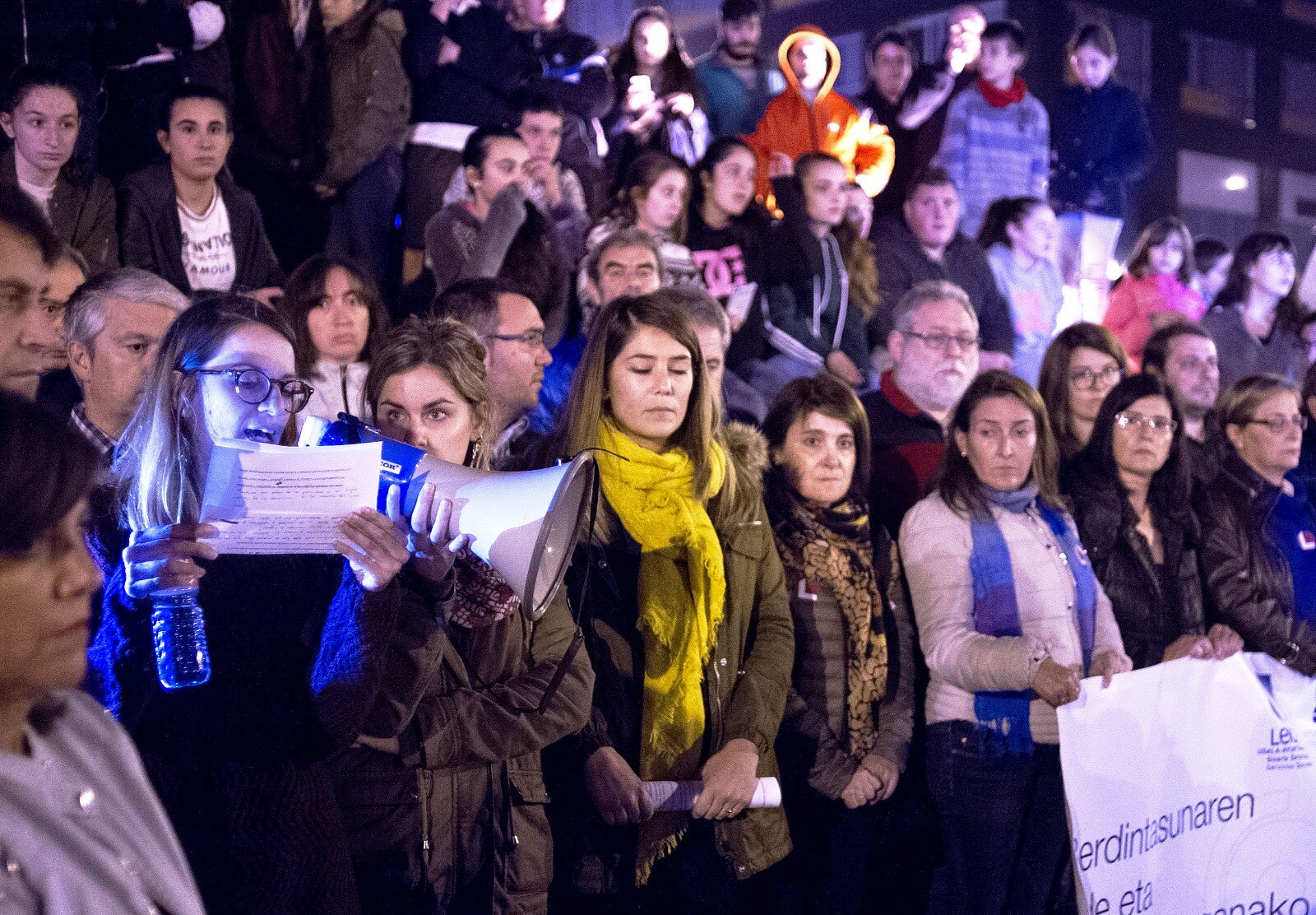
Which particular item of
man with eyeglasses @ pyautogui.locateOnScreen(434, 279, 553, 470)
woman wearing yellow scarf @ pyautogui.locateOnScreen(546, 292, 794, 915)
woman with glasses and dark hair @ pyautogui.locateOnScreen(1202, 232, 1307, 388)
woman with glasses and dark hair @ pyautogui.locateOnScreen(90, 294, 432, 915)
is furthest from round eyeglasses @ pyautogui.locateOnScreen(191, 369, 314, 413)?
woman with glasses and dark hair @ pyautogui.locateOnScreen(1202, 232, 1307, 388)

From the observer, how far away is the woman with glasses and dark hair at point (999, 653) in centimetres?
384

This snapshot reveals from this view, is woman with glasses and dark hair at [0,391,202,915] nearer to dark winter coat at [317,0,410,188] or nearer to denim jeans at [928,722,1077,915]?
denim jeans at [928,722,1077,915]

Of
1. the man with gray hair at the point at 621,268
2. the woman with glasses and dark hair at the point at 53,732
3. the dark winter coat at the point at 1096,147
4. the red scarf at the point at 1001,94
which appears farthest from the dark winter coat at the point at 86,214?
the dark winter coat at the point at 1096,147

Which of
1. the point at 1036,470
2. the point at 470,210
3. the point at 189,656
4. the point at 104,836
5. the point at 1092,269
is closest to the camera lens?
the point at 104,836

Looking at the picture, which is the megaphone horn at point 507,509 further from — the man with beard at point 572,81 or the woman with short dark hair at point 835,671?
the man with beard at point 572,81

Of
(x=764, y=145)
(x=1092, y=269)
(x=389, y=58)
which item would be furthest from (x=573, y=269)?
(x=1092, y=269)

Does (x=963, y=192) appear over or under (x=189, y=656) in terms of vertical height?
over

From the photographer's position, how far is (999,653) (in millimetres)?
3770

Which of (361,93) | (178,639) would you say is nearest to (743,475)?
(178,639)

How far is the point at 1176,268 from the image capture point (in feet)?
25.1

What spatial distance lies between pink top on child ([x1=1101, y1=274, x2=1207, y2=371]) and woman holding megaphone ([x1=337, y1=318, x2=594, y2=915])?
5264mm

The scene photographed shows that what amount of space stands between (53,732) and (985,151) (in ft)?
23.2

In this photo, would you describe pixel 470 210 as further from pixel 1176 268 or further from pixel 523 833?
pixel 1176 268

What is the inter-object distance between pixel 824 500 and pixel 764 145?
3.58 m
